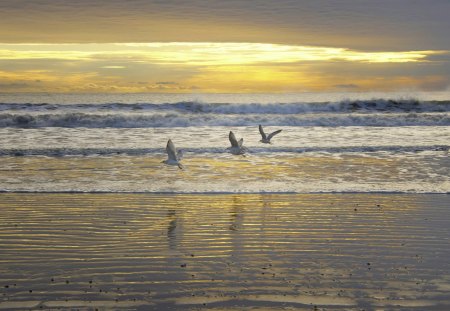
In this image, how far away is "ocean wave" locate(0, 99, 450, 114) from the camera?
36406 mm

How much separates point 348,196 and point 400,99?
3045cm

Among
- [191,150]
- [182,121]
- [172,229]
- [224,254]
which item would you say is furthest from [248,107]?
[224,254]

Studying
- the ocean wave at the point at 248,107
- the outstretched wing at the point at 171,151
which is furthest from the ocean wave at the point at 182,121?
the outstretched wing at the point at 171,151

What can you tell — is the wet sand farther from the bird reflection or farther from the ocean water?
the ocean water

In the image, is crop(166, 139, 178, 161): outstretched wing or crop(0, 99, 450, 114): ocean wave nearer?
crop(166, 139, 178, 161): outstretched wing

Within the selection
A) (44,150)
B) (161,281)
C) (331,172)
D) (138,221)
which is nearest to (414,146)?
(331,172)

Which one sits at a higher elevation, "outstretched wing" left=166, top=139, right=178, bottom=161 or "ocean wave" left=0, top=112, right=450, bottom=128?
"outstretched wing" left=166, top=139, right=178, bottom=161

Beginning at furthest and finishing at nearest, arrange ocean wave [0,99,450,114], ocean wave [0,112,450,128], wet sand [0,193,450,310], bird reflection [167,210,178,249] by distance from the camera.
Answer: ocean wave [0,99,450,114] < ocean wave [0,112,450,128] < bird reflection [167,210,178,249] < wet sand [0,193,450,310]

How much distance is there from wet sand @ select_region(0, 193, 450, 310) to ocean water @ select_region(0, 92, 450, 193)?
1842mm

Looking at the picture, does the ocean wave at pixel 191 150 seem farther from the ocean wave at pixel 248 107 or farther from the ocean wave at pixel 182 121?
the ocean wave at pixel 248 107

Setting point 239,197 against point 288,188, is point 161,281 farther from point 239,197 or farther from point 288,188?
point 288,188

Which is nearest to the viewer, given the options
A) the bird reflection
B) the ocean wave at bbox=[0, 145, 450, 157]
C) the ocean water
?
the bird reflection

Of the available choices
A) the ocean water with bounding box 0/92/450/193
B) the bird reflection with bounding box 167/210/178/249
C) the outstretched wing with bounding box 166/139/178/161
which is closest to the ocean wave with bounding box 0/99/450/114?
the ocean water with bounding box 0/92/450/193

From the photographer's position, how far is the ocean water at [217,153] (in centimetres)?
1338
